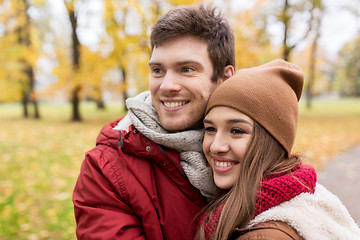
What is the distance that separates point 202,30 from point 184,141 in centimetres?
80

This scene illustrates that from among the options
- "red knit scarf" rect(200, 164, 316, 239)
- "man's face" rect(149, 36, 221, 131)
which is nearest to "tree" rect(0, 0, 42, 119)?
"man's face" rect(149, 36, 221, 131)

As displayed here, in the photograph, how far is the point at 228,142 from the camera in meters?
1.70

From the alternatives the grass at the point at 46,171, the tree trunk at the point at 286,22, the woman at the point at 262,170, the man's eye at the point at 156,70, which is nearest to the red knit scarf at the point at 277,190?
the woman at the point at 262,170

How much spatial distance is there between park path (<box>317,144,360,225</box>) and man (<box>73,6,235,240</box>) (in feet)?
12.4

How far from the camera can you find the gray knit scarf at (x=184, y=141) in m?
1.81

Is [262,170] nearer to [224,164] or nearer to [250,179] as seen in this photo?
[250,179]

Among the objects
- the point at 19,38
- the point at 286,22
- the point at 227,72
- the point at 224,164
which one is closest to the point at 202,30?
the point at 227,72

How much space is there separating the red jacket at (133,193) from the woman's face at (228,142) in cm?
26

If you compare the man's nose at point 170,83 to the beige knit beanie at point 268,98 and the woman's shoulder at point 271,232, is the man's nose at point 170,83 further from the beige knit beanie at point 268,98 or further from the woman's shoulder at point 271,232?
the woman's shoulder at point 271,232

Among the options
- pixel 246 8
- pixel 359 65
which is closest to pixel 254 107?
pixel 246 8

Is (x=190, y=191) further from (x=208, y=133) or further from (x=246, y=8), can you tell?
(x=246, y=8)

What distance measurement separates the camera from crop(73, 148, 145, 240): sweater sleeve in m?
1.57

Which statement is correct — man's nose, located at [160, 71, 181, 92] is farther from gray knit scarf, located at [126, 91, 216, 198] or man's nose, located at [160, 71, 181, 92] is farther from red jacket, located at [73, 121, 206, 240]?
red jacket, located at [73, 121, 206, 240]

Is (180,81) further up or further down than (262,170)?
further up
